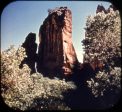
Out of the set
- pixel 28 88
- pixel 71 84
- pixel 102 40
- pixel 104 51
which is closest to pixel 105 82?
pixel 104 51

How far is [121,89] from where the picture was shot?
3035 millimetres

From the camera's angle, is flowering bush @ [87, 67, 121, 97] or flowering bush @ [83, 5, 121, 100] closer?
flowering bush @ [87, 67, 121, 97]

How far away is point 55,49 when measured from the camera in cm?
350

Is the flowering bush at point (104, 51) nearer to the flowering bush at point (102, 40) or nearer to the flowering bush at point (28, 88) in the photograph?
the flowering bush at point (102, 40)

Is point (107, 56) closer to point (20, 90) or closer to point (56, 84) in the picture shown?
point (56, 84)

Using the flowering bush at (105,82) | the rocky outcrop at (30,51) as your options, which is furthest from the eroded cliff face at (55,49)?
the flowering bush at (105,82)

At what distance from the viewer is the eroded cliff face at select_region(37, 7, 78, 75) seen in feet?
11.2

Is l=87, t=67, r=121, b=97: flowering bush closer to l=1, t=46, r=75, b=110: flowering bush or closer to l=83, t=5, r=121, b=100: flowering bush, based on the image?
l=83, t=5, r=121, b=100: flowering bush

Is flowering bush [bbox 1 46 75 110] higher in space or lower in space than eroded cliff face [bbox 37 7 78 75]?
lower

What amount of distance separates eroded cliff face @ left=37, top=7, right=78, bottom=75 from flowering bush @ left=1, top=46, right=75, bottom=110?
0.15 meters

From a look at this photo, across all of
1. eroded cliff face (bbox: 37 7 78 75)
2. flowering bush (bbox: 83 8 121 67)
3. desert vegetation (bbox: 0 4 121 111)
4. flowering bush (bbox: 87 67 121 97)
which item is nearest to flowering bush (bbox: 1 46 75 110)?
desert vegetation (bbox: 0 4 121 111)

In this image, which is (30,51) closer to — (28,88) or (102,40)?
(28,88)

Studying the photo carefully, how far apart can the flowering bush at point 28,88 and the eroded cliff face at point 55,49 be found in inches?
5.8

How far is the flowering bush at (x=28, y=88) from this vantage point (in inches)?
126
